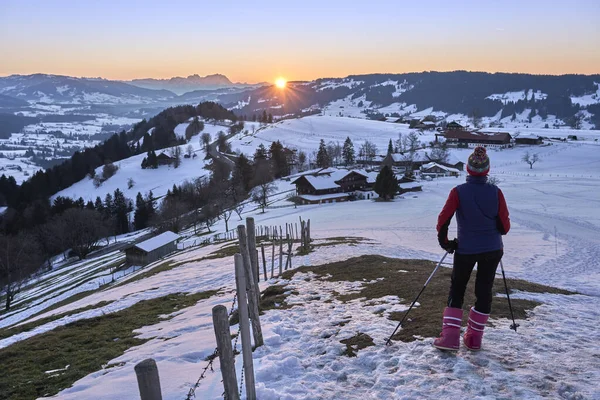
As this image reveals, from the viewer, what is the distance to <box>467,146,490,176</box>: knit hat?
616 centimetres

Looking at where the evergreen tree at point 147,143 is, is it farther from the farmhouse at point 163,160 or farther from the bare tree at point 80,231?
the bare tree at point 80,231

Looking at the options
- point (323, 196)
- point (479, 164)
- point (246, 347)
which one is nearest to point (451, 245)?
point (479, 164)

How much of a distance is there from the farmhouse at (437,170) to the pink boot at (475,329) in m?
97.0

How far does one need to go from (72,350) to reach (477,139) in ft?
460

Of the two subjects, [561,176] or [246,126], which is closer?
[561,176]

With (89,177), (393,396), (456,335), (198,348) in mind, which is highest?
(456,335)

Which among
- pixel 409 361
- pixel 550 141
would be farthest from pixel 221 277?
pixel 550 141

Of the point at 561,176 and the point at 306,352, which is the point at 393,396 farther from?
the point at 561,176

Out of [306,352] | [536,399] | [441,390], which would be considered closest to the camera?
[536,399]

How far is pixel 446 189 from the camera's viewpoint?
76.9 m

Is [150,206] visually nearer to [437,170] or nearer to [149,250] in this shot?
[149,250]

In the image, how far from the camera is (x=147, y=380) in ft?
11.0

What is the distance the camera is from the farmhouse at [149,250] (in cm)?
4300

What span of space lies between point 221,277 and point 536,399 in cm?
1440
